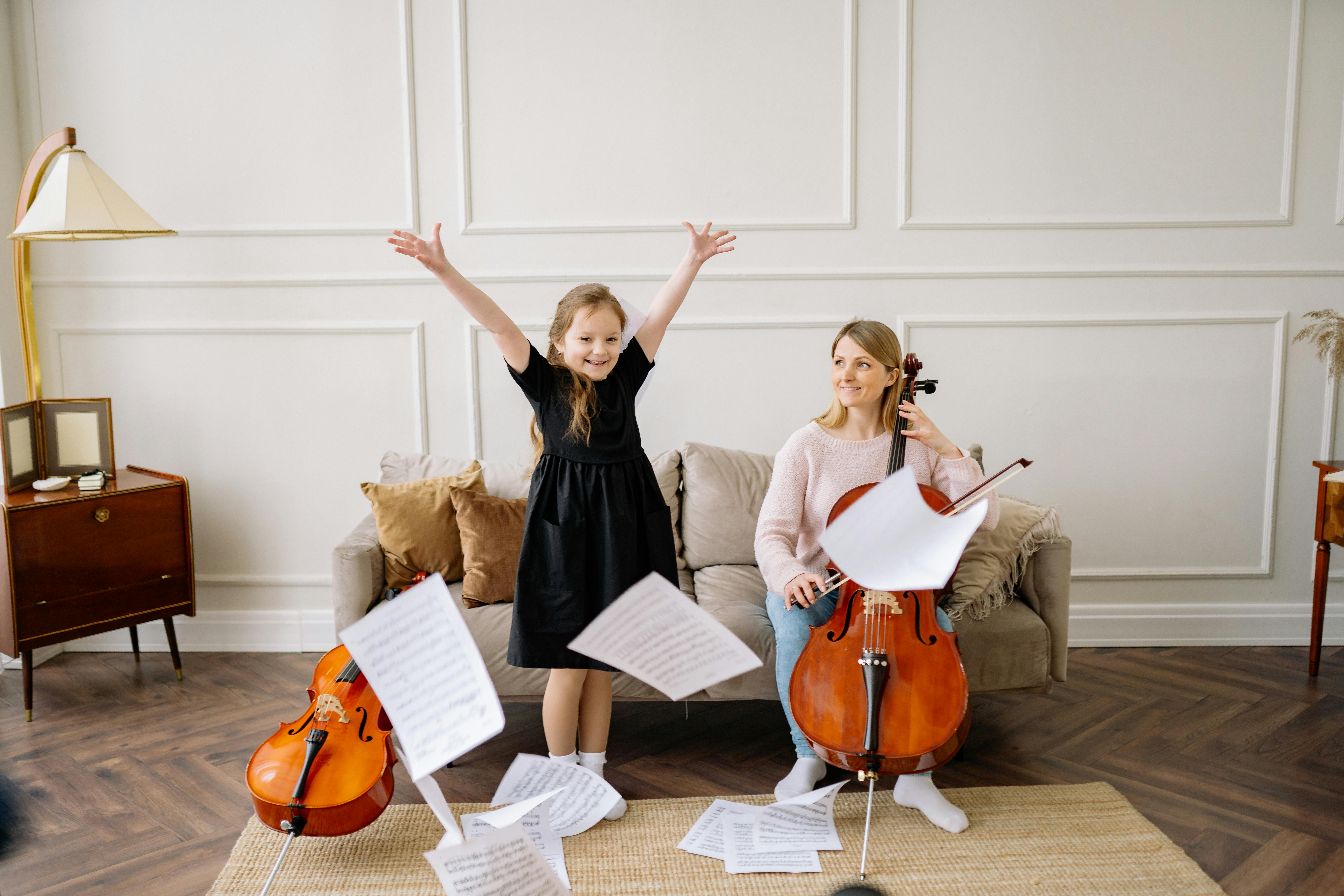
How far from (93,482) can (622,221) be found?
173 cm

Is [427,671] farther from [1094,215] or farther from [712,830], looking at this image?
[1094,215]

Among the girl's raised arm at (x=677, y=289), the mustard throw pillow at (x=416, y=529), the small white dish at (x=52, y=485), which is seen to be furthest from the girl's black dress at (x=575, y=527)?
the small white dish at (x=52, y=485)

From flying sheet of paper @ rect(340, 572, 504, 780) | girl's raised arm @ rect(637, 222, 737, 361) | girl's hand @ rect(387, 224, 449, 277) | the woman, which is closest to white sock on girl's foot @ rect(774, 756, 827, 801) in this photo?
the woman

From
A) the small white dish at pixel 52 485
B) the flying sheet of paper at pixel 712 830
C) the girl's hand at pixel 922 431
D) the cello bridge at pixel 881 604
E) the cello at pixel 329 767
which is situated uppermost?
the girl's hand at pixel 922 431

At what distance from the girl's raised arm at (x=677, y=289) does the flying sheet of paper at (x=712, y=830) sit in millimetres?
984

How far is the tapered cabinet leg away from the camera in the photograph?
2865mm

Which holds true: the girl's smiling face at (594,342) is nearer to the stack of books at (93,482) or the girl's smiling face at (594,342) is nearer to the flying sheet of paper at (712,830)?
the flying sheet of paper at (712,830)

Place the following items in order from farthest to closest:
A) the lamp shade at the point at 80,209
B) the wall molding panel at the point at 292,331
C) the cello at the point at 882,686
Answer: the wall molding panel at the point at 292,331 < the lamp shade at the point at 80,209 < the cello at the point at 882,686

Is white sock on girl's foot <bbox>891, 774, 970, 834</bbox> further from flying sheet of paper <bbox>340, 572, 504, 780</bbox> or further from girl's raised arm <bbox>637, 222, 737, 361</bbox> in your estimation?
flying sheet of paper <bbox>340, 572, 504, 780</bbox>

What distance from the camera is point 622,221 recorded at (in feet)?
9.84

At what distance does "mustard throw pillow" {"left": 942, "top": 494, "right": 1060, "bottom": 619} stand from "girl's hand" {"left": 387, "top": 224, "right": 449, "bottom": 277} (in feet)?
4.54

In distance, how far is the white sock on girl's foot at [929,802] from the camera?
1.96 meters

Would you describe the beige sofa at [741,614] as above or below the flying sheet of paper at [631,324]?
below

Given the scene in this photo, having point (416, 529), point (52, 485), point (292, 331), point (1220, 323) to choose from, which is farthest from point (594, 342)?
point (1220, 323)
